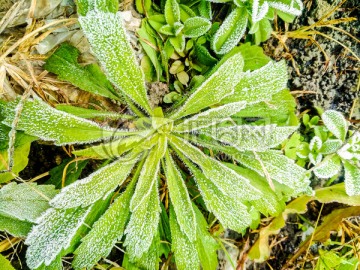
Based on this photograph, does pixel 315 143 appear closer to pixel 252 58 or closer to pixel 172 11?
pixel 252 58

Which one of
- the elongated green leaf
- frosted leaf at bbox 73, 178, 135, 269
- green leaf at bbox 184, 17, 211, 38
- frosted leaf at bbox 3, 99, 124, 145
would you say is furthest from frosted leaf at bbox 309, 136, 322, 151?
the elongated green leaf

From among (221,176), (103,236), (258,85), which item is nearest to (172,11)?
(258,85)

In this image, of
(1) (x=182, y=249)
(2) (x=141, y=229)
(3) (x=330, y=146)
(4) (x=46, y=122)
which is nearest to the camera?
(4) (x=46, y=122)

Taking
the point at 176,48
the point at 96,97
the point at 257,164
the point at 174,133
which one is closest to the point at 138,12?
the point at 176,48

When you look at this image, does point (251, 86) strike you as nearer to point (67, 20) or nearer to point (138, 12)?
point (138, 12)

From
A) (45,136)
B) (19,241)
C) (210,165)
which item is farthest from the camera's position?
(19,241)
